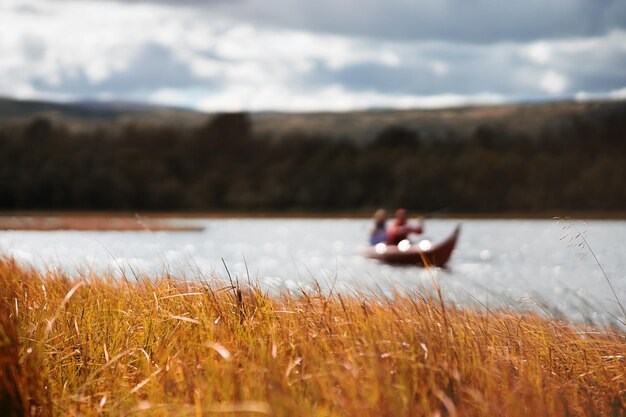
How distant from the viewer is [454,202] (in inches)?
4124

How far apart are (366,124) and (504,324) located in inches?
6556

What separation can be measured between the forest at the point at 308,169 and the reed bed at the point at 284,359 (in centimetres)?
8344

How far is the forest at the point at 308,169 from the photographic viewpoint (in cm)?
9444

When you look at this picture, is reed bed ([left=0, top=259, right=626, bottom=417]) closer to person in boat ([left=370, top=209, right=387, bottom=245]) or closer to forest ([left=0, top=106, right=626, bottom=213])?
person in boat ([left=370, top=209, right=387, bottom=245])

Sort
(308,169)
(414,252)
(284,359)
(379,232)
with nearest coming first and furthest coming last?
(284,359), (414,252), (379,232), (308,169)

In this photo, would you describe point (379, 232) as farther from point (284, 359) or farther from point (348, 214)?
point (348, 214)

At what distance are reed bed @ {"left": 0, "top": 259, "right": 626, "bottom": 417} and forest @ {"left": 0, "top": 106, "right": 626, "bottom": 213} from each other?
83.4 m

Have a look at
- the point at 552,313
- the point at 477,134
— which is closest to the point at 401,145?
the point at 477,134

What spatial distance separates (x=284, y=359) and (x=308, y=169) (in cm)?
10785

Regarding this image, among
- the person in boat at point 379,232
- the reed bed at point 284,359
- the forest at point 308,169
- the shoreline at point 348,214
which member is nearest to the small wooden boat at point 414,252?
the person in boat at point 379,232

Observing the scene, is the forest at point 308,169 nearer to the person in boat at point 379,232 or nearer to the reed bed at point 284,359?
the person in boat at point 379,232

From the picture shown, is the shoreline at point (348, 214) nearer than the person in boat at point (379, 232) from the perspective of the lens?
No

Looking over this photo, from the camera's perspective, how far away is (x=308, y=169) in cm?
11356

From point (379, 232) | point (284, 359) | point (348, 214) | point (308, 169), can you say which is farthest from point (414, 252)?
point (308, 169)
